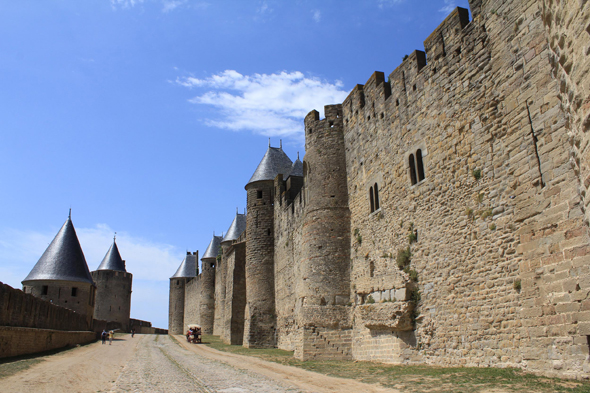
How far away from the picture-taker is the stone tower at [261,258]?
72.8ft

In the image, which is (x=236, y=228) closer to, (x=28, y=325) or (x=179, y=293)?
(x=179, y=293)

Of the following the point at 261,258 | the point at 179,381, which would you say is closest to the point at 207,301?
the point at 261,258

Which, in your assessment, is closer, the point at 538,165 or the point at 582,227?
the point at 582,227

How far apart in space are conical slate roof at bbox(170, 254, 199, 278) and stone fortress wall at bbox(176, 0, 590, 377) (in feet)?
126

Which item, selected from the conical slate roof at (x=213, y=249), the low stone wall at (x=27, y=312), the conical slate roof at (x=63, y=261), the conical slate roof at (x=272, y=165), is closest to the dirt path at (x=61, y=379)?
the low stone wall at (x=27, y=312)

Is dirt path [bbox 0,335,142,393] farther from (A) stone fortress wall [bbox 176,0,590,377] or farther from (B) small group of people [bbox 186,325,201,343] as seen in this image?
(B) small group of people [bbox 186,325,201,343]

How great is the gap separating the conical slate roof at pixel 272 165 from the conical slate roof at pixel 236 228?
41.5 ft

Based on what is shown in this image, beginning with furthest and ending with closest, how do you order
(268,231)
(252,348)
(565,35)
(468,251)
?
(268,231) → (252,348) → (468,251) → (565,35)

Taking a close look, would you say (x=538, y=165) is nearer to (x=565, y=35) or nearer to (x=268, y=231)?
(x=565, y=35)

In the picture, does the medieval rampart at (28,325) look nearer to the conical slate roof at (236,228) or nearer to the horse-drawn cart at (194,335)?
the horse-drawn cart at (194,335)

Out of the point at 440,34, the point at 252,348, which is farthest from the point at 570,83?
the point at 252,348

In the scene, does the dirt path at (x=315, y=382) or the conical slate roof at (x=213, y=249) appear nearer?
the dirt path at (x=315, y=382)

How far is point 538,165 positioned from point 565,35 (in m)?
4.94

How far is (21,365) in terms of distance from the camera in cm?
1298
